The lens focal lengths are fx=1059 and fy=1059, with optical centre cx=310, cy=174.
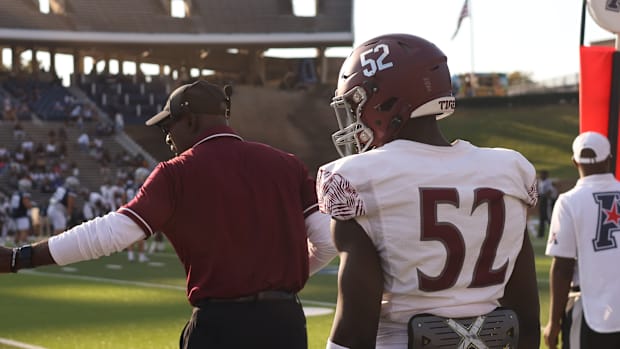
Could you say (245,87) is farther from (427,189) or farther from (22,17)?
(427,189)

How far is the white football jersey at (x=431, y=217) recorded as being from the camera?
2555 mm

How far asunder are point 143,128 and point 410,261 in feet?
131

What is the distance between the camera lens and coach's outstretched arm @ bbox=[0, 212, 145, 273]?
12.0 ft

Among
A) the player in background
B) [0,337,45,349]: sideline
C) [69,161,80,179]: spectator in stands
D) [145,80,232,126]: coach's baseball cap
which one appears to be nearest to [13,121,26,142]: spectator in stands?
[69,161,80,179]: spectator in stands

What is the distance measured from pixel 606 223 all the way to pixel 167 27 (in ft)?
148

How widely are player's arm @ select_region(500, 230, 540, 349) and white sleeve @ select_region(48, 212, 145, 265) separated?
1.39m

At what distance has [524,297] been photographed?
2840 millimetres

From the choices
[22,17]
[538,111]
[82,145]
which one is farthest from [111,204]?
[538,111]

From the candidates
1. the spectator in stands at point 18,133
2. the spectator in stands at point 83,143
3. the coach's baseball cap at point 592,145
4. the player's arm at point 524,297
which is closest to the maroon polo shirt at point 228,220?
the player's arm at point 524,297

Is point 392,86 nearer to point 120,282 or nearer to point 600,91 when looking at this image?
point 600,91

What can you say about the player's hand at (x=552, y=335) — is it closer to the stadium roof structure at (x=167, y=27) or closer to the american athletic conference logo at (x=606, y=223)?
the american athletic conference logo at (x=606, y=223)

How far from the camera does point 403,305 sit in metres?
2.61

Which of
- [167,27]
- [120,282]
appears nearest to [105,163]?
[167,27]

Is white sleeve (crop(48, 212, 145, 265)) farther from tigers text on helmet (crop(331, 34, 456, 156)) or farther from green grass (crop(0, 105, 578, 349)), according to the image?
green grass (crop(0, 105, 578, 349))
